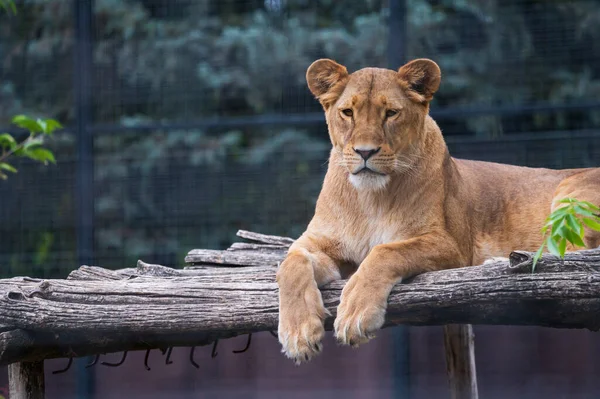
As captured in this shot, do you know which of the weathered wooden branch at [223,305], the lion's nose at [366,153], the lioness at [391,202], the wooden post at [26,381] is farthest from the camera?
the wooden post at [26,381]

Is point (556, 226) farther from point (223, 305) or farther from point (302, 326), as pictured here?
point (223, 305)

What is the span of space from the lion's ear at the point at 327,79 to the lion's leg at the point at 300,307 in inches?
A: 17.3

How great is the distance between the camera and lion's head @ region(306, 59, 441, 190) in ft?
7.43

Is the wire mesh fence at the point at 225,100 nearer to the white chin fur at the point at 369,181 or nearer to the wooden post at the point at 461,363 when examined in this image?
the wooden post at the point at 461,363

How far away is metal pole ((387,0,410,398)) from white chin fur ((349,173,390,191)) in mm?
1237

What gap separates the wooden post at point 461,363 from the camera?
3.08m

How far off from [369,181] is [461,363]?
104 cm

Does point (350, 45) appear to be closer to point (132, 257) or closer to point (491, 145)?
point (491, 145)

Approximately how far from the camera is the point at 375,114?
7.55 ft

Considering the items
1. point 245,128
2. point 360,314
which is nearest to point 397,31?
point 245,128

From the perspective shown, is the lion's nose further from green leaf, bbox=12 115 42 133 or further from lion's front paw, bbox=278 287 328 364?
green leaf, bbox=12 115 42 133

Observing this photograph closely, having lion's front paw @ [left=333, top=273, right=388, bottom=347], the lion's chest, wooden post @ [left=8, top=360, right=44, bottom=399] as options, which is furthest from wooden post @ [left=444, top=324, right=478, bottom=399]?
wooden post @ [left=8, top=360, right=44, bottom=399]

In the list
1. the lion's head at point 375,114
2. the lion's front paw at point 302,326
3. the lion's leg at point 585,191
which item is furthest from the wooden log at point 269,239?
the lion's front paw at point 302,326

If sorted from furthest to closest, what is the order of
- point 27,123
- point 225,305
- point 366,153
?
point 27,123 < point 366,153 < point 225,305
